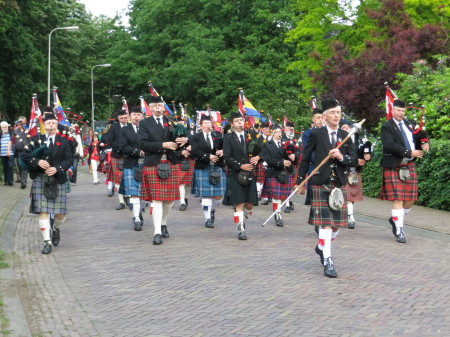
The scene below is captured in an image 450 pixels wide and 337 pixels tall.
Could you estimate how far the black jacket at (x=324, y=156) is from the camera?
7.86m

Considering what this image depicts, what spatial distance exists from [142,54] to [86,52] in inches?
791

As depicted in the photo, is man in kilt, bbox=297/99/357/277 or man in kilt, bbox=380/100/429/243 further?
man in kilt, bbox=380/100/429/243

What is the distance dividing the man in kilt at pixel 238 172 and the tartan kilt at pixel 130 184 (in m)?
1.91

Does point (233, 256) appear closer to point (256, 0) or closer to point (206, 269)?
point (206, 269)

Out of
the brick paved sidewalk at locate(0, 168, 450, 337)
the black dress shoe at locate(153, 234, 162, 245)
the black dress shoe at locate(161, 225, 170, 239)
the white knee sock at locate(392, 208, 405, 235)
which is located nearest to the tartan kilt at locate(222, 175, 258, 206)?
the brick paved sidewalk at locate(0, 168, 450, 337)

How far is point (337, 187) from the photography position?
7.93 meters

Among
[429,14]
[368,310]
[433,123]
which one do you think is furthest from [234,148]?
[429,14]

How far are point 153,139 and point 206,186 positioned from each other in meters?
2.46

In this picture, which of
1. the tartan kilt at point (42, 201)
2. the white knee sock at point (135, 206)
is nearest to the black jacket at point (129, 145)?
the white knee sock at point (135, 206)

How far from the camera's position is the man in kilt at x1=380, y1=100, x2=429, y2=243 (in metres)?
9.91

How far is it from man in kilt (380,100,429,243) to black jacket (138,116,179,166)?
2.88 metres

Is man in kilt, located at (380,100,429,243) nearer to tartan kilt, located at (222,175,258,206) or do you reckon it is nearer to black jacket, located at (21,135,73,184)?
tartan kilt, located at (222,175,258,206)

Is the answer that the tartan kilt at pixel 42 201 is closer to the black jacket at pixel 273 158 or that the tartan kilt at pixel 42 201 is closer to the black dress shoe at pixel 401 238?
the black jacket at pixel 273 158

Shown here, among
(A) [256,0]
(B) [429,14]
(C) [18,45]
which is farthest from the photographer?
(A) [256,0]
